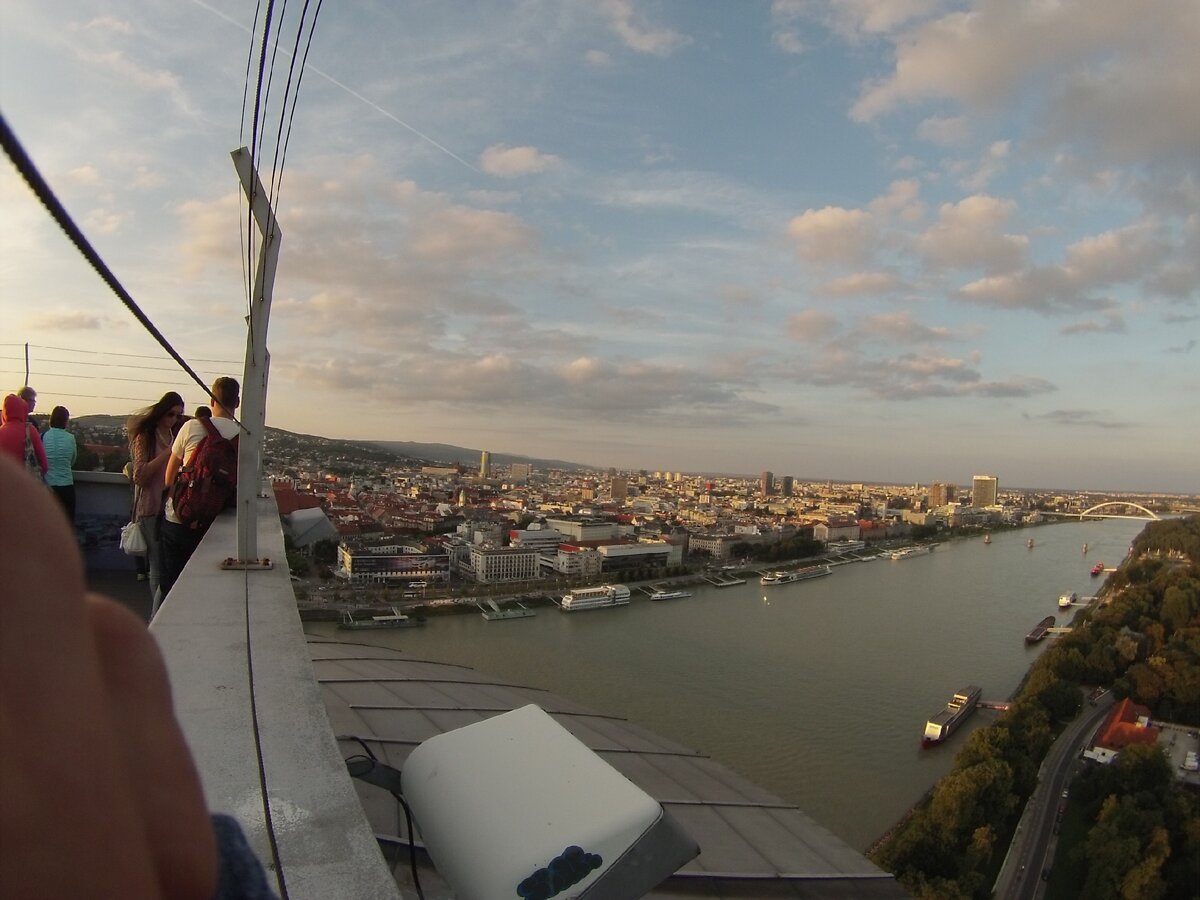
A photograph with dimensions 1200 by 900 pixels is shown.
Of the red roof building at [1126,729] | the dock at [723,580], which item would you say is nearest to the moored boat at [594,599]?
the dock at [723,580]

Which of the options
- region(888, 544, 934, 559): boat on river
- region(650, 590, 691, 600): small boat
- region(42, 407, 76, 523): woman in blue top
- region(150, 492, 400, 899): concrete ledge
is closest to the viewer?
region(150, 492, 400, 899): concrete ledge

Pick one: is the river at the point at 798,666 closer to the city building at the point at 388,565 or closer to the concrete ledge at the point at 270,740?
the city building at the point at 388,565

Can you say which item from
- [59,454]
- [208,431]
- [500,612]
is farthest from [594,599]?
[208,431]

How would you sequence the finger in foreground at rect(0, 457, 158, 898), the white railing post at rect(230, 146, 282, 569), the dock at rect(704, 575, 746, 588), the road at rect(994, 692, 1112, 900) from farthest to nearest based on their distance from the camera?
the dock at rect(704, 575, 746, 588), the road at rect(994, 692, 1112, 900), the white railing post at rect(230, 146, 282, 569), the finger in foreground at rect(0, 457, 158, 898)

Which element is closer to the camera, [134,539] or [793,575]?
[134,539]

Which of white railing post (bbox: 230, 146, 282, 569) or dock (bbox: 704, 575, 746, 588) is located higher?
white railing post (bbox: 230, 146, 282, 569)

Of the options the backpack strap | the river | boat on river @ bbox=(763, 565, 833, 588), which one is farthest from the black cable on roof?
boat on river @ bbox=(763, 565, 833, 588)

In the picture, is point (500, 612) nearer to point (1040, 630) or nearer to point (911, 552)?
point (1040, 630)

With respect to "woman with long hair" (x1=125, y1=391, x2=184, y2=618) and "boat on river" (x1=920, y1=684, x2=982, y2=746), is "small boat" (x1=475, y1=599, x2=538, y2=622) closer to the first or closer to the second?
"boat on river" (x1=920, y1=684, x2=982, y2=746)
